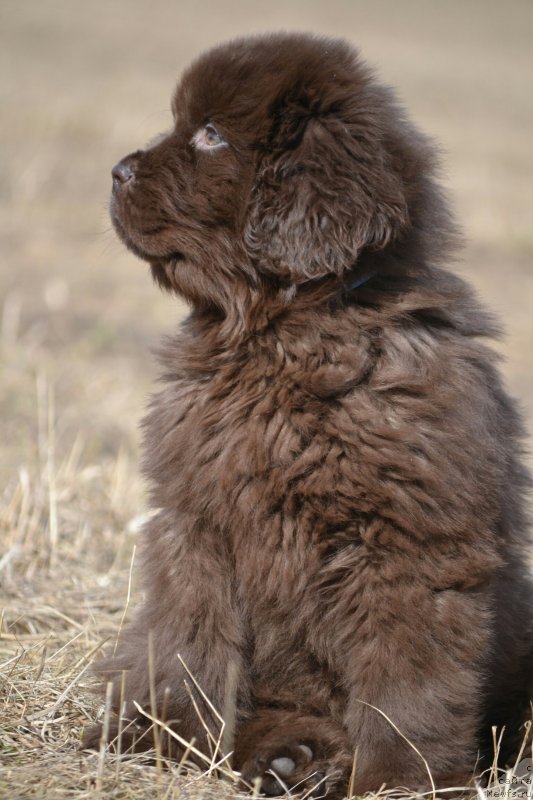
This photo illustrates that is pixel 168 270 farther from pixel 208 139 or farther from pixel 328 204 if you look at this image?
pixel 328 204

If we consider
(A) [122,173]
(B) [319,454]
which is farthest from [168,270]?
(B) [319,454]

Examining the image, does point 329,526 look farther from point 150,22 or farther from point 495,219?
point 150,22

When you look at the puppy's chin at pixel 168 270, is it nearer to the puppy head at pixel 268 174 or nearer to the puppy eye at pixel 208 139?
the puppy head at pixel 268 174

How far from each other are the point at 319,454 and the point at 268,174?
0.98 m

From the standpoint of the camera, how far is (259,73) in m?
3.58

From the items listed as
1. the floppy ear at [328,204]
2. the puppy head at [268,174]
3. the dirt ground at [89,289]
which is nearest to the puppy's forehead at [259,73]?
the puppy head at [268,174]

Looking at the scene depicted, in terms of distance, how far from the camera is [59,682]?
3771 mm

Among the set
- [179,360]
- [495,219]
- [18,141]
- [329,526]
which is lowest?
[329,526]

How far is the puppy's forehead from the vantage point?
11.6 feet

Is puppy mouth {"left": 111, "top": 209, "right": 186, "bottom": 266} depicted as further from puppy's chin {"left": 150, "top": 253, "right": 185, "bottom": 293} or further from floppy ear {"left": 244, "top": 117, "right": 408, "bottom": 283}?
floppy ear {"left": 244, "top": 117, "right": 408, "bottom": 283}

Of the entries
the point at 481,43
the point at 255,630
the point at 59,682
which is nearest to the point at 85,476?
the point at 59,682

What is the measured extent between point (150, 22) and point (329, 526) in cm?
2982

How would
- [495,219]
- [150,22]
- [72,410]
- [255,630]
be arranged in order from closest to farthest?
[255,630]
[72,410]
[495,219]
[150,22]

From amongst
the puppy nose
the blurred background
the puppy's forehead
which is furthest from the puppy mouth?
the puppy's forehead
